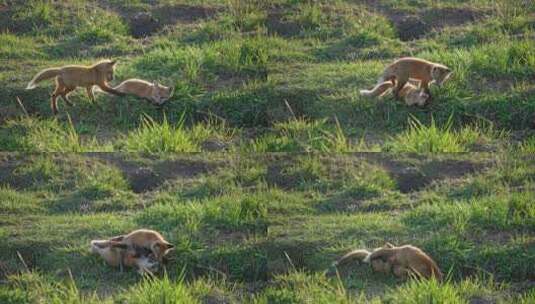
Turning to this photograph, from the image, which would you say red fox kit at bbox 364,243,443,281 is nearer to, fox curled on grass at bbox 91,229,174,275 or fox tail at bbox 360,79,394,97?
fox curled on grass at bbox 91,229,174,275

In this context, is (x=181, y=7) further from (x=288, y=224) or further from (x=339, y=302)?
(x=339, y=302)

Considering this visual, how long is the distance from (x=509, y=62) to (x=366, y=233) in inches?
92.2

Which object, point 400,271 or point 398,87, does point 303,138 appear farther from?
point 400,271

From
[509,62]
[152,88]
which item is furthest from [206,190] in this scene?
[509,62]

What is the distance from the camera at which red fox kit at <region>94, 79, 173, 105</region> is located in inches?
385

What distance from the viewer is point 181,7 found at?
38.5 ft

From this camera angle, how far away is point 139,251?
838 centimetres

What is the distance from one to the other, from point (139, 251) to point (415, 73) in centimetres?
267

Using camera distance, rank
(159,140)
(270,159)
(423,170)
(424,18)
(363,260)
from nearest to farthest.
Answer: (363,260)
(159,140)
(270,159)
(423,170)
(424,18)

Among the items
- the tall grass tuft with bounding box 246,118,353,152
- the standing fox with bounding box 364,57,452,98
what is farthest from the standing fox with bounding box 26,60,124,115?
the standing fox with bounding box 364,57,452,98

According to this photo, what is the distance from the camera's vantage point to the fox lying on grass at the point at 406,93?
383 inches

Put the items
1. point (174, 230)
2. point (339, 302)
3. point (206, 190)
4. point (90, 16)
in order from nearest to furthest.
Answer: point (339, 302), point (174, 230), point (206, 190), point (90, 16)

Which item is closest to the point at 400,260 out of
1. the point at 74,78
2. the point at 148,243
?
the point at 148,243

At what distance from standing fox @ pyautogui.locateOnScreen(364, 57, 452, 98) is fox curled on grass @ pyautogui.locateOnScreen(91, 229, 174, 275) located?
2.32 metres
